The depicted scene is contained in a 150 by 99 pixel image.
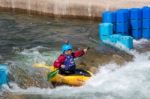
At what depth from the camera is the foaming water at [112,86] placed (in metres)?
11.8

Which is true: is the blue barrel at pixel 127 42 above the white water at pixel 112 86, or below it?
above

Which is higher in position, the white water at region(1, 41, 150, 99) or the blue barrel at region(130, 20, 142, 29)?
the blue barrel at region(130, 20, 142, 29)

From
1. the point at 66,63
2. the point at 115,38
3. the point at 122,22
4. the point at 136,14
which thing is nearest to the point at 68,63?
the point at 66,63

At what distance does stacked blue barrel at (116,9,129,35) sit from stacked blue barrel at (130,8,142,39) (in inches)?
8.5

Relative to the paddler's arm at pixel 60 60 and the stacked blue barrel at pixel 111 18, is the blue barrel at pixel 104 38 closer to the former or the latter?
the stacked blue barrel at pixel 111 18

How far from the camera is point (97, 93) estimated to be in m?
12.0

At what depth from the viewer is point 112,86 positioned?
41.4 ft

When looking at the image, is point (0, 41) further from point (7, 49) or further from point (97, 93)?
point (97, 93)

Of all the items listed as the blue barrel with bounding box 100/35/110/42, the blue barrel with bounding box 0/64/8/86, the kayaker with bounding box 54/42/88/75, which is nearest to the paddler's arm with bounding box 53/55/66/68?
the kayaker with bounding box 54/42/88/75

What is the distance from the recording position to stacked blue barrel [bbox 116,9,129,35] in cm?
1786

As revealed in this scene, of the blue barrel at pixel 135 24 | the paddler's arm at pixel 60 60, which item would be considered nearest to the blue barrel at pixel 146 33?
the blue barrel at pixel 135 24

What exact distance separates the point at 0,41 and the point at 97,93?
7306mm

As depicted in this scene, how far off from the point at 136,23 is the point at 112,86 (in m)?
6.08

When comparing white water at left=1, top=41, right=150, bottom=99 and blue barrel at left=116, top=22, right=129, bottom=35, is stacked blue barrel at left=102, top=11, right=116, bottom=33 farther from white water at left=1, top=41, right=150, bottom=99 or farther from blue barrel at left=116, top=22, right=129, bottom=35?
white water at left=1, top=41, right=150, bottom=99
